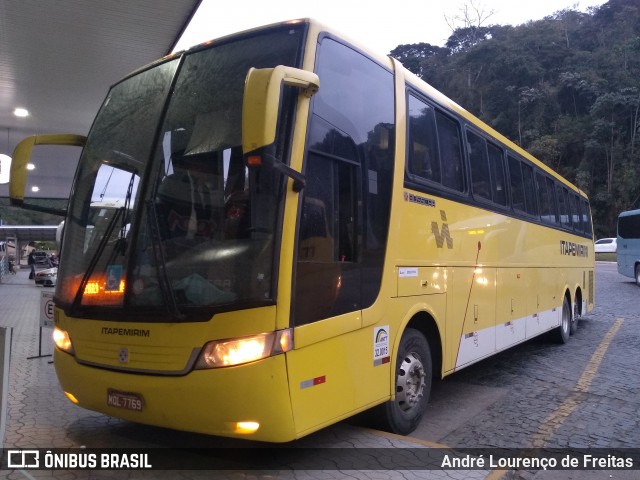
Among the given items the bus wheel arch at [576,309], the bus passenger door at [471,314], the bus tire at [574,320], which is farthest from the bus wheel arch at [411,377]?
the bus wheel arch at [576,309]

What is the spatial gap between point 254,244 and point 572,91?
5788 cm

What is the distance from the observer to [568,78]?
176 ft

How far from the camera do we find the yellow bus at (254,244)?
12.4 ft

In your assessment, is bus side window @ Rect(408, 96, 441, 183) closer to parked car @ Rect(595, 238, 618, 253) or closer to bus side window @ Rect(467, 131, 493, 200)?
bus side window @ Rect(467, 131, 493, 200)

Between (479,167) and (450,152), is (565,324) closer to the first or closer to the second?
(479,167)

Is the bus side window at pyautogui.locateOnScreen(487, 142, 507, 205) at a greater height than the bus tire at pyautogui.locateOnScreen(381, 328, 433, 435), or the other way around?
the bus side window at pyautogui.locateOnScreen(487, 142, 507, 205)

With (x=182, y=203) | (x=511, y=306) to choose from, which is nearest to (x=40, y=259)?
(x=511, y=306)

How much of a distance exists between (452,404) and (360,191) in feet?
10.5

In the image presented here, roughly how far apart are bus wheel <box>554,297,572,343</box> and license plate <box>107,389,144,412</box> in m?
9.22

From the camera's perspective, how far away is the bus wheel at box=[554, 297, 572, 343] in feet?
36.7

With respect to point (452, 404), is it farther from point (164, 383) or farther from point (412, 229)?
point (164, 383)

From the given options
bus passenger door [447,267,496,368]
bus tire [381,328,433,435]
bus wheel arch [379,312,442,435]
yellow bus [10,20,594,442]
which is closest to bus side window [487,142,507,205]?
bus passenger door [447,267,496,368]

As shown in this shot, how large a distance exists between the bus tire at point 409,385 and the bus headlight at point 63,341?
268 cm

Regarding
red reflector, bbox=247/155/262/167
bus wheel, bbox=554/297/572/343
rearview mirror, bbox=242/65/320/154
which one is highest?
rearview mirror, bbox=242/65/320/154
